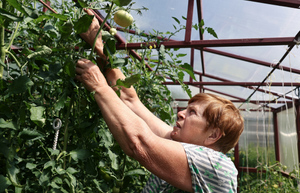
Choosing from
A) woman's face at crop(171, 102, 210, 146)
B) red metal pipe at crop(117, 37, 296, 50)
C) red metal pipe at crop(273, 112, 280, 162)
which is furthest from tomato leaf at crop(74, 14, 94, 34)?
red metal pipe at crop(273, 112, 280, 162)

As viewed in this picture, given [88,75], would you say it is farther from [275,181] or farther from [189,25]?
[275,181]

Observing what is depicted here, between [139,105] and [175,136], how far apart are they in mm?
304

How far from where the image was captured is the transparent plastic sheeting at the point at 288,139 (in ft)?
18.8

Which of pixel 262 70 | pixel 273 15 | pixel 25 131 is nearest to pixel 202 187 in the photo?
pixel 25 131

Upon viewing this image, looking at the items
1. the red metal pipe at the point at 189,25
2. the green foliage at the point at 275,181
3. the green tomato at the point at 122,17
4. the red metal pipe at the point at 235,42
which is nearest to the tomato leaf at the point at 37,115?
the green tomato at the point at 122,17

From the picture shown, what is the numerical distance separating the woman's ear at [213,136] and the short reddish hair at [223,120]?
2cm

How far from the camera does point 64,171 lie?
93cm

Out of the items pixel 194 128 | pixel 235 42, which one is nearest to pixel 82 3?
pixel 194 128

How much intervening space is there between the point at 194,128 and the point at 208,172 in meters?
0.21

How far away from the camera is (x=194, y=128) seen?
1.10m

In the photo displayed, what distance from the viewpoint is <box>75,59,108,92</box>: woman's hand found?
3.09ft

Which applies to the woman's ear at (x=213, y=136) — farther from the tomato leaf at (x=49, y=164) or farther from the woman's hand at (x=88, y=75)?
the tomato leaf at (x=49, y=164)

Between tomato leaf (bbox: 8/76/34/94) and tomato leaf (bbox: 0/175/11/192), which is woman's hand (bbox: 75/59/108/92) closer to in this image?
tomato leaf (bbox: 8/76/34/94)

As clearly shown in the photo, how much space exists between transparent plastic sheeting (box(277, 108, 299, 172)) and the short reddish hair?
5141 millimetres
